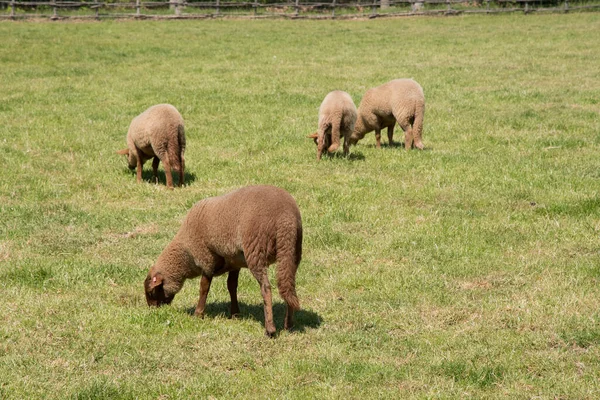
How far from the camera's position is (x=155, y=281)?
7.54 metres

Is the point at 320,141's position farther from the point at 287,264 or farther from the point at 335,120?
the point at 287,264

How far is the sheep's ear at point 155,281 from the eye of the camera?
753 centimetres

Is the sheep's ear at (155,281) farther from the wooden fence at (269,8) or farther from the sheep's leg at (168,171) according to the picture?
the wooden fence at (269,8)

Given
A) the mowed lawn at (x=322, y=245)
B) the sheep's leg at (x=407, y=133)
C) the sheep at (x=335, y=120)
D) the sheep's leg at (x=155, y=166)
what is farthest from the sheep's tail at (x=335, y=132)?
the sheep's leg at (x=155, y=166)

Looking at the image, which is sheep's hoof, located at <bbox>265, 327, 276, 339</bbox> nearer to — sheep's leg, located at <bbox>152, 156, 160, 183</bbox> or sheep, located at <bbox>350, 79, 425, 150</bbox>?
sheep's leg, located at <bbox>152, 156, 160, 183</bbox>

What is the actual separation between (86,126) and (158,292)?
975cm

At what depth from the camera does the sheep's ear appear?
7.53m

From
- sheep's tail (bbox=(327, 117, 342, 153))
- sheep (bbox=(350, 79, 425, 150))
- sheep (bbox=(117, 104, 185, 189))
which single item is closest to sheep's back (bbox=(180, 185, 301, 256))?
sheep (bbox=(117, 104, 185, 189))

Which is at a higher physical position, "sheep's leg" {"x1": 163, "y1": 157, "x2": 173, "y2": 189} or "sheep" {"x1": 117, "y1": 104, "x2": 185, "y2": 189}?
"sheep" {"x1": 117, "y1": 104, "x2": 185, "y2": 189}

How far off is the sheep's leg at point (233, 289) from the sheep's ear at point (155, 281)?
67cm

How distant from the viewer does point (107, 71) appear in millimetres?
23922

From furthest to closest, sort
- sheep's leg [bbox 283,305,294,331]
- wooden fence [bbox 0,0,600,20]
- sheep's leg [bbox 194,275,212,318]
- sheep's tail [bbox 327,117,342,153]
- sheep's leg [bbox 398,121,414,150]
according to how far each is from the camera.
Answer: wooden fence [bbox 0,0,600,20] → sheep's leg [bbox 398,121,414,150] → sheep's tail [bbox 327,117,342,153] → sheep's leg [bbox 194,275,212,318] → sheep's leg [bbox 283,305,294,331]

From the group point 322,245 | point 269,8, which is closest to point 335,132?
point 322,245

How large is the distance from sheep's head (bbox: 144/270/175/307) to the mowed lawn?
6.6 inches
